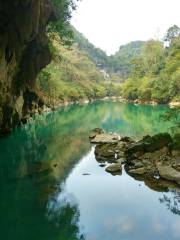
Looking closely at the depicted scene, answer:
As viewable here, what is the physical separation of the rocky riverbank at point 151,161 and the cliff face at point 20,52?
364 inches

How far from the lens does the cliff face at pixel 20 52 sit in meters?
23.6

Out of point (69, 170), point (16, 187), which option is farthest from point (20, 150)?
point (16, 187)

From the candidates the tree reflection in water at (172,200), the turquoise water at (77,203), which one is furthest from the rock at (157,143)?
the tree reflection in water at (172,200)

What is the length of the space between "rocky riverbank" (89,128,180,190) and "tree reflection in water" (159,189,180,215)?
2.60 feet

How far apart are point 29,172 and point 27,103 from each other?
18.9 metres

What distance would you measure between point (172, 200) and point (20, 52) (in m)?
18.5

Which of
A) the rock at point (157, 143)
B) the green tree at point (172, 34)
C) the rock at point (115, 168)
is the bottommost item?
the rock at point (115, 168)

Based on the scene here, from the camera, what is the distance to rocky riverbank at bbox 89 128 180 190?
18016 millimetres

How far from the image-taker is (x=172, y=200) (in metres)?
15.3

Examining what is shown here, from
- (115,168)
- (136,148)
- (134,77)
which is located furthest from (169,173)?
(134,77)

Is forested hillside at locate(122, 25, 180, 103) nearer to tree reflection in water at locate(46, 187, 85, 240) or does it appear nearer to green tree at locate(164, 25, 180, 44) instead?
green tree at locate(164, 25, 180, 44)

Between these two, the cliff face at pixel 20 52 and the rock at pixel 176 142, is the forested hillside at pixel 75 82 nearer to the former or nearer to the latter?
the cliff face at pixel 20 52

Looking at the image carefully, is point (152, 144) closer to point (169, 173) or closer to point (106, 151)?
point (169, 173)

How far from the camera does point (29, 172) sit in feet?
63.8
